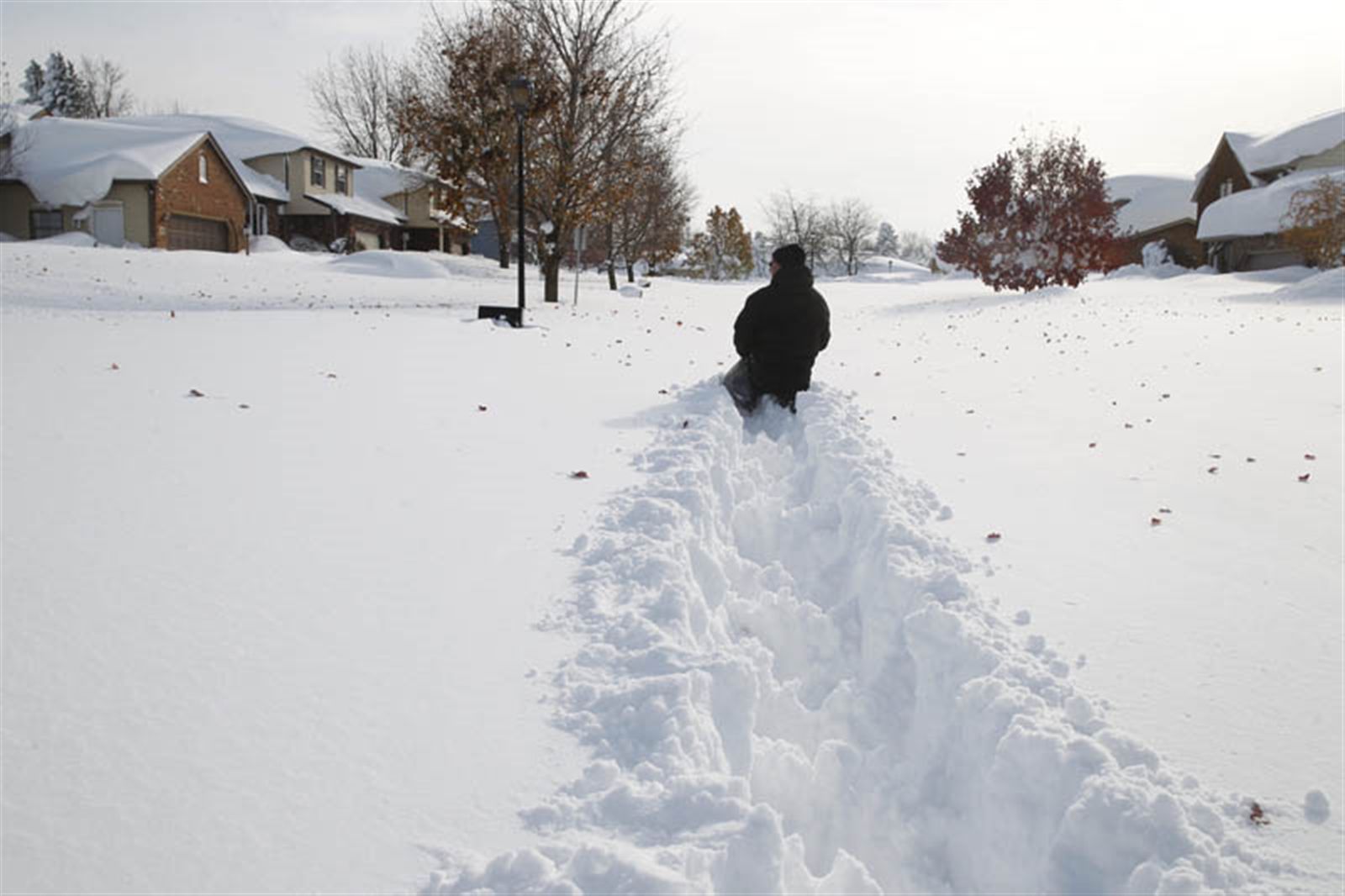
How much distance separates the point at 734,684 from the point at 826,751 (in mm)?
423

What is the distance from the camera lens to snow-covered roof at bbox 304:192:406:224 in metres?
43.7

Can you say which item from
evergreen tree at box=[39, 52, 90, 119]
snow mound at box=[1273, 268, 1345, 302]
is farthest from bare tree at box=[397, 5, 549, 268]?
evergreen tree at box=[39, 52, 90, 119]

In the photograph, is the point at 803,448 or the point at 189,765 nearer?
the point at 189,765

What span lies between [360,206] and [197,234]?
1221 centimetres

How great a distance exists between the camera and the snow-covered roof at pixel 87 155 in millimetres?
31406

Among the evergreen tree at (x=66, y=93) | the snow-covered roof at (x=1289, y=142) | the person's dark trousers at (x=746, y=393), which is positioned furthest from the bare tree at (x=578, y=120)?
the evergreen tree at (x=66, y=93)

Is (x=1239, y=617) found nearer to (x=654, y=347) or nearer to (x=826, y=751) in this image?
(x=826, y=751)

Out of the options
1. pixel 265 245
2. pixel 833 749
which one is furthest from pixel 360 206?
pixel 833 749

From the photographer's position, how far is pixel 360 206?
46.2 meters

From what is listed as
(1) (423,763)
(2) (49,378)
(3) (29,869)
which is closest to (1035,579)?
(1) (423,763)

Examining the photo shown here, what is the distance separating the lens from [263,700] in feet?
9.12

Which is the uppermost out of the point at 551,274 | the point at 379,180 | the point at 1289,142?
the point at 1289,142

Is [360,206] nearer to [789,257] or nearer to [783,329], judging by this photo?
[789,257]

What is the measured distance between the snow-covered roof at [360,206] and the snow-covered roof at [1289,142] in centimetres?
4573
